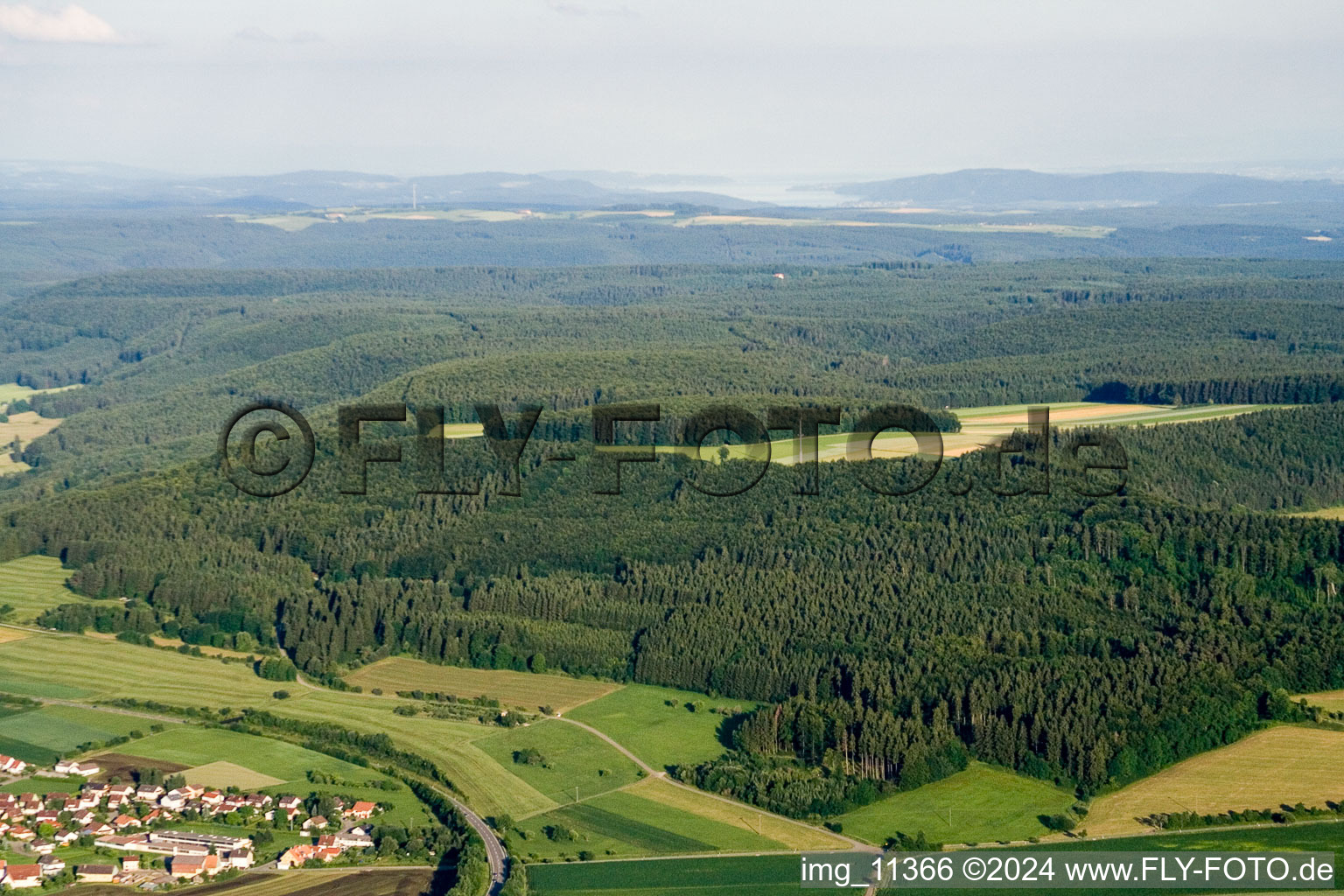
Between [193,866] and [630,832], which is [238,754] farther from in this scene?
[630,832]

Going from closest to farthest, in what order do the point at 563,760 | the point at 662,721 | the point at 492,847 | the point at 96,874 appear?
the point at 96,874 → the point at 492,847 → the point at 563,760 → the point at 662,721

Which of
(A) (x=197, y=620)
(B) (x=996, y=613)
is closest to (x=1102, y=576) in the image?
(B) (x=996, y=613)

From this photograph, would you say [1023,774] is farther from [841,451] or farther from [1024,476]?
[841,451]

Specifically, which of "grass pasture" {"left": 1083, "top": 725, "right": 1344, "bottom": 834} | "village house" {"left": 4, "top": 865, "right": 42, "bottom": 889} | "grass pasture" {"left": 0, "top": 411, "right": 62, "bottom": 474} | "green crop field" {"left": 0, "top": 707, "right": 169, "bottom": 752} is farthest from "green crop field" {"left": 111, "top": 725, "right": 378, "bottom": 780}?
"grass pasture" {"left": 0, "top": 411, "right": 62, "bottom": 474}

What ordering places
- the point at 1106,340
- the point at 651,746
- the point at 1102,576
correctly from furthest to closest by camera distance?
the point at 1106,340, the point at 1102,576, the point at 651,746

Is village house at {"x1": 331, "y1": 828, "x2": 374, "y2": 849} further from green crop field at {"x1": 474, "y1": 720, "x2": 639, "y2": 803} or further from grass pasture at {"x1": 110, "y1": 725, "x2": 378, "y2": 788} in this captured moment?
green crop field at {"x1": 474, "y1": 720, "x2": 639, "y2": 803}

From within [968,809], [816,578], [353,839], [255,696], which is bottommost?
[255,696]

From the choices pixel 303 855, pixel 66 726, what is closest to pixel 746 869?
pixel 303 855
